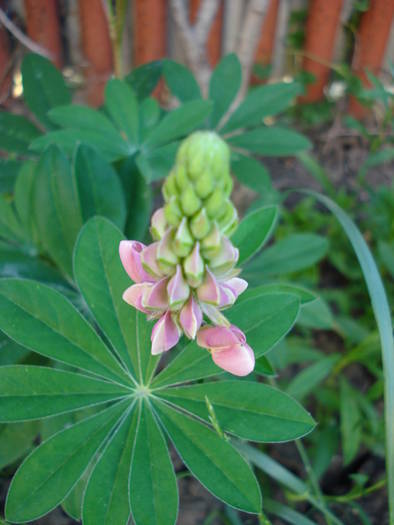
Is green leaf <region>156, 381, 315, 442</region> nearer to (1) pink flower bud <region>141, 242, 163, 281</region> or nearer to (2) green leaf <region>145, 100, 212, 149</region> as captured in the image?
(1) pink flower bud <region>141, 242, 163, 281</region>

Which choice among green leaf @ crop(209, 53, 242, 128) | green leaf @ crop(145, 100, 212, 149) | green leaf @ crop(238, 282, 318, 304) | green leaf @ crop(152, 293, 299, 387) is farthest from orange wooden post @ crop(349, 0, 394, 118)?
green leaf @ crop(152, 293, 299, 387)

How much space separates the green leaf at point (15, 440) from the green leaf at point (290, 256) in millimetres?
781

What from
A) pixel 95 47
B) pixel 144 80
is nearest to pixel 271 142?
pixel 144 80

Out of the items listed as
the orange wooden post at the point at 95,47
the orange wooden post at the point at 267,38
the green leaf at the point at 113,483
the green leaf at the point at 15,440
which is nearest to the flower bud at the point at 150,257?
the green leaf at the point at 113,483

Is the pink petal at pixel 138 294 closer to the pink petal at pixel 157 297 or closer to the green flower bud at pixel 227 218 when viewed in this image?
the pink petal at pixel 157 297

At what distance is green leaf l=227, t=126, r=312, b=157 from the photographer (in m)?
1.92

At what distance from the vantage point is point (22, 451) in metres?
1.39

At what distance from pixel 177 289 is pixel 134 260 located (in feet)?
0.35

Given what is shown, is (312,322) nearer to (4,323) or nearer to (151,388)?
(151,388)

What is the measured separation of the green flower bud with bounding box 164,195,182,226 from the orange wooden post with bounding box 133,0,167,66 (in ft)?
7.15

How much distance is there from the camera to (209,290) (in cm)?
93

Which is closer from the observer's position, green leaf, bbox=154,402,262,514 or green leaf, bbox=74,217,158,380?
green leaf, bbox=154,402,262,514

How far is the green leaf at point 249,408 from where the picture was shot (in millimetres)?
1122

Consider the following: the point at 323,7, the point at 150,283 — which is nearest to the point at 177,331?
the point at 150,283
